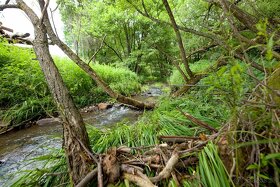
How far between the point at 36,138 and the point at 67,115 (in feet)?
9.15

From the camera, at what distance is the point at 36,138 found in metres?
3.90

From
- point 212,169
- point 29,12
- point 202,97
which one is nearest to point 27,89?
point 29,12

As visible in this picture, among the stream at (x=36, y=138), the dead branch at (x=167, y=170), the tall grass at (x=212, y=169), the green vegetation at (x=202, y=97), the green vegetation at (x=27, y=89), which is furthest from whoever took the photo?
the green vegetation at (x=27, y=89)

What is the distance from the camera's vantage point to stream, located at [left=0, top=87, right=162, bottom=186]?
9.16 ft

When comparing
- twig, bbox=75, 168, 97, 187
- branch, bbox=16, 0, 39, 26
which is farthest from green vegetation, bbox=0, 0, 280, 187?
branch, bbox=16, 0, 39, 26

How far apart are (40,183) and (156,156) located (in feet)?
3.62

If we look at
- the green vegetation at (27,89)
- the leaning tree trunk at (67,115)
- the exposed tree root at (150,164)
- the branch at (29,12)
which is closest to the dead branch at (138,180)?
the exposed tree root at (150,164)

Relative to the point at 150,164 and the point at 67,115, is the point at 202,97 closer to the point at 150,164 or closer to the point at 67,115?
the point at 150,164

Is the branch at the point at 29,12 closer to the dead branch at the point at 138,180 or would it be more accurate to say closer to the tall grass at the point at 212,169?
the dead branch at the point at 138,180

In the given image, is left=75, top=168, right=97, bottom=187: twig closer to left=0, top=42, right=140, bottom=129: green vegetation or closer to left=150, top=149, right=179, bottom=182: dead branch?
left=150, top=149, right=179, bottom=182: dead branch

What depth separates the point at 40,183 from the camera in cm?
176

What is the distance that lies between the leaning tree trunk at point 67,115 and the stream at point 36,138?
724 millimetres

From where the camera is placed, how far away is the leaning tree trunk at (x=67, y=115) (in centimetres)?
150

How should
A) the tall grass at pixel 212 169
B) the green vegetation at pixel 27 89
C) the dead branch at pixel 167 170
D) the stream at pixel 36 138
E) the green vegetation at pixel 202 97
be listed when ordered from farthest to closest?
1. the green vegetation at pixel 27 89
2. the stream at pixel 36 138
3. the dead branch at pixel 167 170
4. the tall grass at pixel 212 169
5. the green vegetation at pixel 202 97
